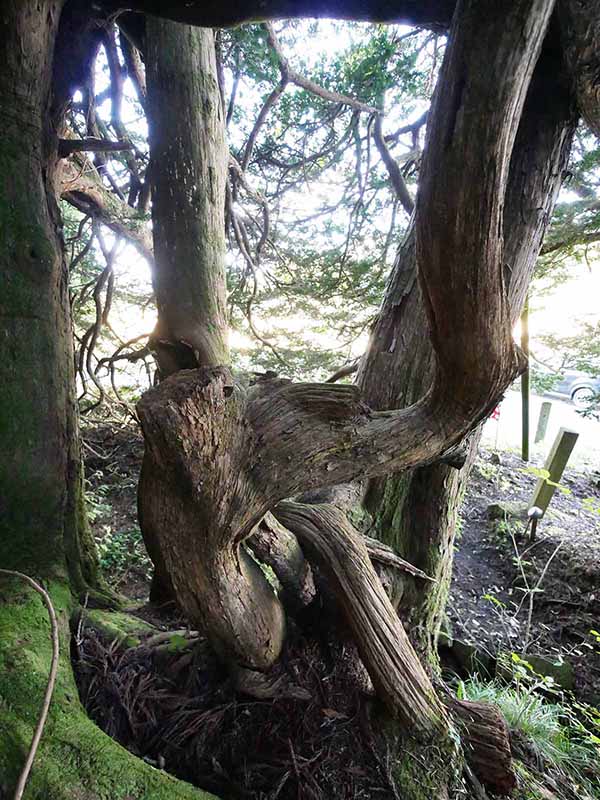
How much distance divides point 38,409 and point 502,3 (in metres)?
1.54

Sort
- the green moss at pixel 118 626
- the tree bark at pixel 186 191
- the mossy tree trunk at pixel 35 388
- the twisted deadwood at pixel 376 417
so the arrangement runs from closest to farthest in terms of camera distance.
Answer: the twisted deadwood at pixel 376 417, the mossy tree trunk at pixel 35 388, the green moss at pixel 118 626, the tree bark at pixel 186 191

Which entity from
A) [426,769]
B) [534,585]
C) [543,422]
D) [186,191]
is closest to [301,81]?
[186,191]

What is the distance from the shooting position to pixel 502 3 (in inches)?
25.8

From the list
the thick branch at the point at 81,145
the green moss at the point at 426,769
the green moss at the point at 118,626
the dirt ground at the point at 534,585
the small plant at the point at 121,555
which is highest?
the thick branch at the point at 81,145

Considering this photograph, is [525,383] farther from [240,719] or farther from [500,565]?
[240,719]

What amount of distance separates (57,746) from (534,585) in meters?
4.03

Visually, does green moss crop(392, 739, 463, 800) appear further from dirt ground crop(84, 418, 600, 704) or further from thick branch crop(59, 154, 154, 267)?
thick branch crop(59, 154, 154, 267)

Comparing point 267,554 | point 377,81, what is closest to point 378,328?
point 267,554

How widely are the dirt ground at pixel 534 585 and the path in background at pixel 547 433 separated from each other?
195 cm

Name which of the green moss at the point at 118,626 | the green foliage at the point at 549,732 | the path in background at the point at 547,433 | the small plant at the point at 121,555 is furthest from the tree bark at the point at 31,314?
the path in background at the point at 547,433

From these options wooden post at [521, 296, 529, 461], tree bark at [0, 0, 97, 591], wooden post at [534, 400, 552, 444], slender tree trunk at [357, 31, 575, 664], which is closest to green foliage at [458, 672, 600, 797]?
slender tree trunk at [357, 31, 575, 664]

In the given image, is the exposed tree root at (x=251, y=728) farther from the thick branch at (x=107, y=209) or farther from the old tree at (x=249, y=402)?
the thick branch at (x=107, y=209)

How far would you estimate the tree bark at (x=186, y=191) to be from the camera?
1927 mm

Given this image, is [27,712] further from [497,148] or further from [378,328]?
[378,328]
